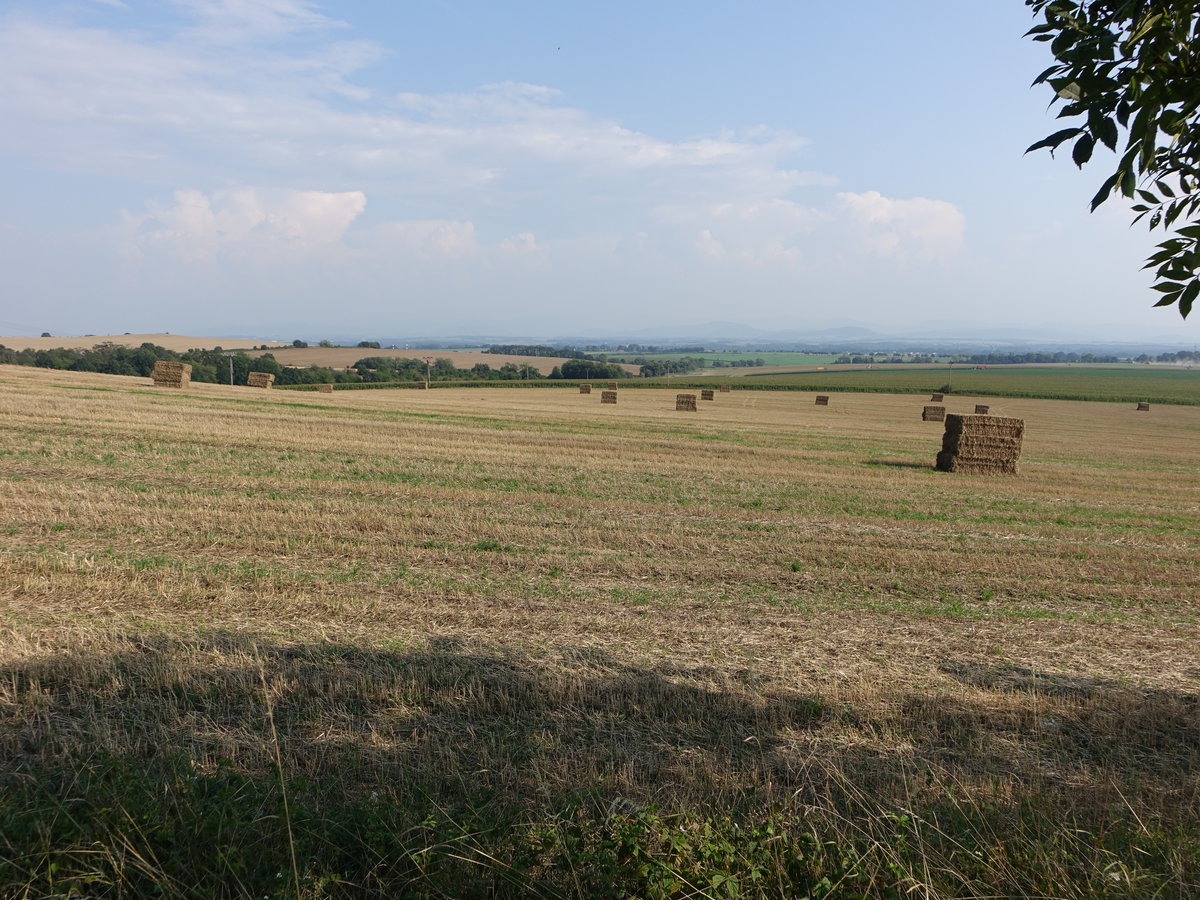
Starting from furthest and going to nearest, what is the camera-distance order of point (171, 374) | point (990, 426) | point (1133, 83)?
point (171, 374), point (990, 426), point (1133, 83)

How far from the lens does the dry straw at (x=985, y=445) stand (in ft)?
74.0

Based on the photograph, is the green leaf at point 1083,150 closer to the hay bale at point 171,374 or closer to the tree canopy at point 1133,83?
the tree canopy at point 1133,83

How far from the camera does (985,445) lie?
2261 centimetres

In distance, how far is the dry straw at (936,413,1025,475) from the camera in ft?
74.0

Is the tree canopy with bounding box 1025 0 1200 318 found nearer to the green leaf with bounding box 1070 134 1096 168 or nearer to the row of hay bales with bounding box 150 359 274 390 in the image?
the green leaf with bounding box 1070 134 1096 168

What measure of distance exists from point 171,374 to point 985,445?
33.4 metres

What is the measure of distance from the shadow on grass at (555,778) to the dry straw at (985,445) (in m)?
16.6

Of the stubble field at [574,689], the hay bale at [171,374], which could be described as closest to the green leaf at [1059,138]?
the stubble field at [574,689]

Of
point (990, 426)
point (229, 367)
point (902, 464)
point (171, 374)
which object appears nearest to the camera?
point (990, 426)

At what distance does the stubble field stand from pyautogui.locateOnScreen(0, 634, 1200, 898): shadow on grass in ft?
0.08

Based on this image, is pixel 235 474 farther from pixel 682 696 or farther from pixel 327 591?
pixel 682 696

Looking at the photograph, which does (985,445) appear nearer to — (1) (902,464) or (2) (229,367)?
(1) (902,464)

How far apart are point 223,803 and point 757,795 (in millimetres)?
2716

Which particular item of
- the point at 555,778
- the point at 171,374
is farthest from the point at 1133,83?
the point at 171,374
